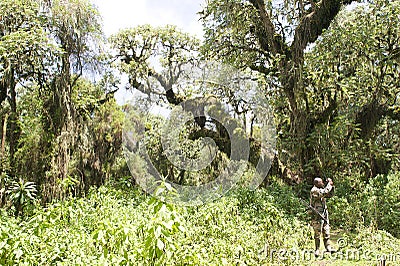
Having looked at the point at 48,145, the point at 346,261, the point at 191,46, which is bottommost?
the point at 346,261

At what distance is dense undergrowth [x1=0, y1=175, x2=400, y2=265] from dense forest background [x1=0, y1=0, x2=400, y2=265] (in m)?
0.06

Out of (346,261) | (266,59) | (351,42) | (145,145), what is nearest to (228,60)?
(266,59)

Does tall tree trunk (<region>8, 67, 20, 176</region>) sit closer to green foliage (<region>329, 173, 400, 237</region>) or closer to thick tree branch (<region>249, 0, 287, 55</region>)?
thick tree branch (<region>249, 0, 287, 55</region>)

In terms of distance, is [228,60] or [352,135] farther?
[228,60]

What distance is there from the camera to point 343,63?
311 inches

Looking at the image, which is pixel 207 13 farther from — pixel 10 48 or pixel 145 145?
pixel 10 48

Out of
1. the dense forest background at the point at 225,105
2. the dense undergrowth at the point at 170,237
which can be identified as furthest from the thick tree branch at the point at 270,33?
the dense undergrowth at the point at 170,237

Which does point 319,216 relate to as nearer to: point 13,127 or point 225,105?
point 225,105

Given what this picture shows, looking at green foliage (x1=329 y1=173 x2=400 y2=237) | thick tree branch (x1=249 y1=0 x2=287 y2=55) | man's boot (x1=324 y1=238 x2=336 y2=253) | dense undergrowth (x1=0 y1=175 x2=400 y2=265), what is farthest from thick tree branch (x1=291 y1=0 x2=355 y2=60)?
man's boot (x1=324 y1=238 x2=336 y2=253)

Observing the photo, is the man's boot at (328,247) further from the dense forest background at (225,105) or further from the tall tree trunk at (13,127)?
the tall tree trunk at (13,127)

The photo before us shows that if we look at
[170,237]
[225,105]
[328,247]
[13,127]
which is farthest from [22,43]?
[328,247]

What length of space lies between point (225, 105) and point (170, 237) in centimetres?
692

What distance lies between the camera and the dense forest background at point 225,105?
6.34 m

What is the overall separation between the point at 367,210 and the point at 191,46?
21.0ft
